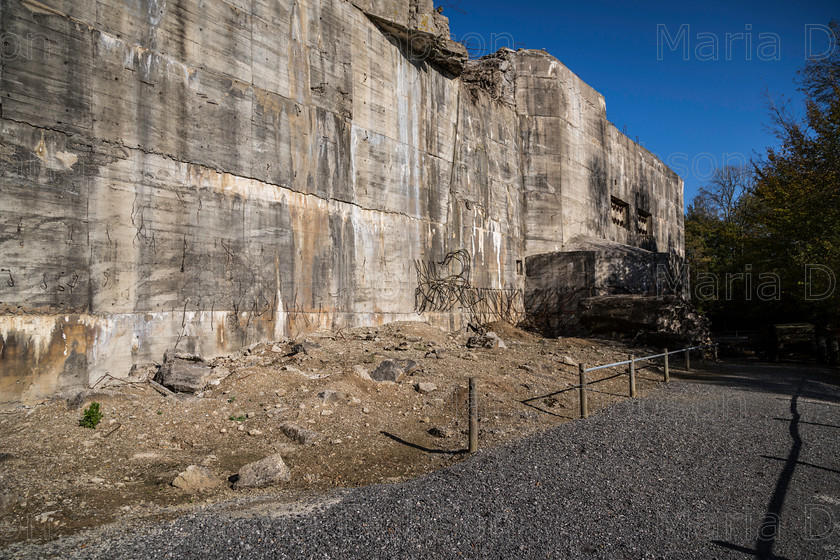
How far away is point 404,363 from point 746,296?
21791 millimetres

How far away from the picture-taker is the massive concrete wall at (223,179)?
696 centimetres

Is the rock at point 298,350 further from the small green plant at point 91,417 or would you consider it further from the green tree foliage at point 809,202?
the green tree foliage at point 809,202

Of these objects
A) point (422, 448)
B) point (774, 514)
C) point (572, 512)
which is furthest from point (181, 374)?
point (774, 514)

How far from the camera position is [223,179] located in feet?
29.9

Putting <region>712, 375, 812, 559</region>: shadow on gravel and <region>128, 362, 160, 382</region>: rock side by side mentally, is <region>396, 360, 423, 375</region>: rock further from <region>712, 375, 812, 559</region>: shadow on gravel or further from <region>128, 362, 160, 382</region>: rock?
<region>712, 375, 812, 559</region>: shadow on gravel

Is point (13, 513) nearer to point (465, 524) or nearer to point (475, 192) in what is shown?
point (465, 524)

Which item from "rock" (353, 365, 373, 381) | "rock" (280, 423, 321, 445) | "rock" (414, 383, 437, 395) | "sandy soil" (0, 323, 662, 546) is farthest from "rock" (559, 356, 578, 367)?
"rock" (280, 423, 321, 445)

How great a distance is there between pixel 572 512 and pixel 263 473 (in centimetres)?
322

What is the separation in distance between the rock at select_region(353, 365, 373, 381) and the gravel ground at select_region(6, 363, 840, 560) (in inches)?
118

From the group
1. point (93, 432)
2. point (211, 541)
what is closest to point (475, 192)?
point (93, 432)

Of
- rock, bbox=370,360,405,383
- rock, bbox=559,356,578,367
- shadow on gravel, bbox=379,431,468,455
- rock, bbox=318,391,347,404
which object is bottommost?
shadow on gravel, bbox=379,431,468,455

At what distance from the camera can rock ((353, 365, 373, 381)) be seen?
884 cm

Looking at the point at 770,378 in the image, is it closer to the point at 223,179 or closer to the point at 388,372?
the point at 388,372

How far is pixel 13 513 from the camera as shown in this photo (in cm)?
450
